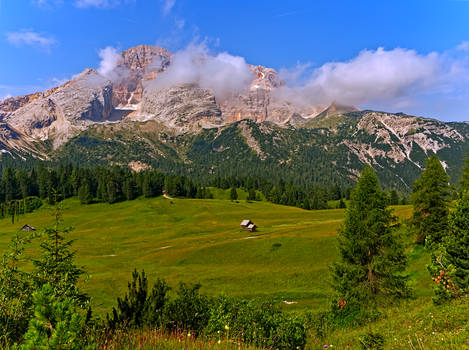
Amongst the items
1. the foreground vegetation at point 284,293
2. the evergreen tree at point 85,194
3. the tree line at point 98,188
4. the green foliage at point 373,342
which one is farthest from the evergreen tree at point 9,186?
the green foliage at point 373,342

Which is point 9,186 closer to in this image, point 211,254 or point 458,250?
point 211,254

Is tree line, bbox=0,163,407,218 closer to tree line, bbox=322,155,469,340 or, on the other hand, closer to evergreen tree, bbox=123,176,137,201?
evergreen tree, bbox=123,176,137,201

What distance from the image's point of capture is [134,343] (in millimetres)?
6578

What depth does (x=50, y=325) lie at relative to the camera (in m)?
3.52

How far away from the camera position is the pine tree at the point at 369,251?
76.1 ft

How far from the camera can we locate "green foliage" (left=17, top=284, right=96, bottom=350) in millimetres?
3363

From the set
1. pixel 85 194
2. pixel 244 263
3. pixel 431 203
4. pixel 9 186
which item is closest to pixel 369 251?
pixel 431 203

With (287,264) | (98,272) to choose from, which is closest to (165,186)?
(98,272)

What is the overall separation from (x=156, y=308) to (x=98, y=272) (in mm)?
47538

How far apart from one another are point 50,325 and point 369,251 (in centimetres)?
2561

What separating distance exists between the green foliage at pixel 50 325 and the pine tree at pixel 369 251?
22.4m

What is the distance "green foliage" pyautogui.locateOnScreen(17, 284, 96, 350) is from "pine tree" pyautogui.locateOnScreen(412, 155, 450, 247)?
48.1 m

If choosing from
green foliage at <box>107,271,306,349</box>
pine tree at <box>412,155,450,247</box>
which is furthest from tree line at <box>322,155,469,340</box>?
pine tree at <box>412,155,450,247</box>

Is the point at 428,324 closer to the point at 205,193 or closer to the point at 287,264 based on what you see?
the point at 287,264
